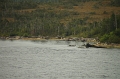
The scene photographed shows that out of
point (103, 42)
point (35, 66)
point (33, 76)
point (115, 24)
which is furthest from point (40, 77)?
point (115, 24)

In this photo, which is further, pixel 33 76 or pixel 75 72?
pixel 75 72

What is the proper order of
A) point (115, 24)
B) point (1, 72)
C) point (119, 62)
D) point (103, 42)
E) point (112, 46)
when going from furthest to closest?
point (115, 24) → point (103, 42) → point (112, 46) → point (119, 62) → point (1, 72)

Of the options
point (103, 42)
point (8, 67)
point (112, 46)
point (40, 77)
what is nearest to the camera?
point (40, 77)

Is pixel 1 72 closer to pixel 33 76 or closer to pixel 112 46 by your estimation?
pixel 33 76

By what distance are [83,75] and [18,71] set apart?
14.0m

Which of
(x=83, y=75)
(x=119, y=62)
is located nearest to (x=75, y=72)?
(x=83, y=75)

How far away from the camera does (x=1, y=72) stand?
70.6 m

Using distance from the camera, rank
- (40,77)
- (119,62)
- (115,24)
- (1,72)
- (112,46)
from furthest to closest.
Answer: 1. (115,24)
2. (112,46)
3. (119,62)
4. (1,72)
5. (40,77)

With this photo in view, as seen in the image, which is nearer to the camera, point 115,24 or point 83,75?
point 83,75

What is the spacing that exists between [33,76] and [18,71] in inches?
275

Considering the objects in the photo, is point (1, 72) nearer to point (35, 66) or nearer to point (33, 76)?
point (33, 76)

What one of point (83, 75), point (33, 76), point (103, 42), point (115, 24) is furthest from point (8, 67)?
point (115, 24)

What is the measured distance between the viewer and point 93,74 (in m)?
71.5

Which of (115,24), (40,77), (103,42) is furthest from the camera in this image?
(115,24)
